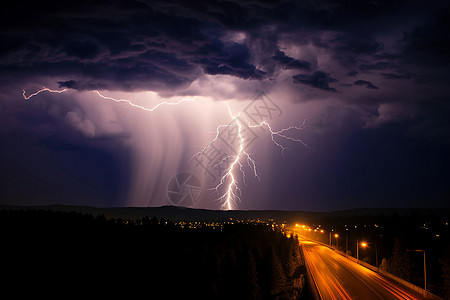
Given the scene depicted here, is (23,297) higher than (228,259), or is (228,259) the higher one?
(228,259)

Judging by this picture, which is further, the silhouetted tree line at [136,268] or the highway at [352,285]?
the silhouetted tree line at [136,268]

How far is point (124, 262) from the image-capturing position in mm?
56969

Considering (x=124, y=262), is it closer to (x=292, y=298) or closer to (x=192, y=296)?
(x=192, y=296)

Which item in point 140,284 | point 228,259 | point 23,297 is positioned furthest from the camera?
point 228,259

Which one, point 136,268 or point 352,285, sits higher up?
point 352,285

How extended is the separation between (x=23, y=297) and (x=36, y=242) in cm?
1364

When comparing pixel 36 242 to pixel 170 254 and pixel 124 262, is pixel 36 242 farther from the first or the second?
pixel 170 254

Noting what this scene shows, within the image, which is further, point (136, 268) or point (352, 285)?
point (136, 268)

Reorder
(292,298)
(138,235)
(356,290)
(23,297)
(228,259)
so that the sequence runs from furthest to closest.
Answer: (138,235)
(228,259)
(23,297)
(292,298)
(356,290)

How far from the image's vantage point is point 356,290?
1506 inches

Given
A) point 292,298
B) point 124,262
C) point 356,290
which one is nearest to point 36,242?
point 124,262

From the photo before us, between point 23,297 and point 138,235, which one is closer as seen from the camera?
point 23,297

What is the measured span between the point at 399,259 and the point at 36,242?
5027 cm

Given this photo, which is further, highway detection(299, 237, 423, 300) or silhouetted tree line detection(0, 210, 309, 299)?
silhouetted tree line detection(0, 210, 309, 299)
